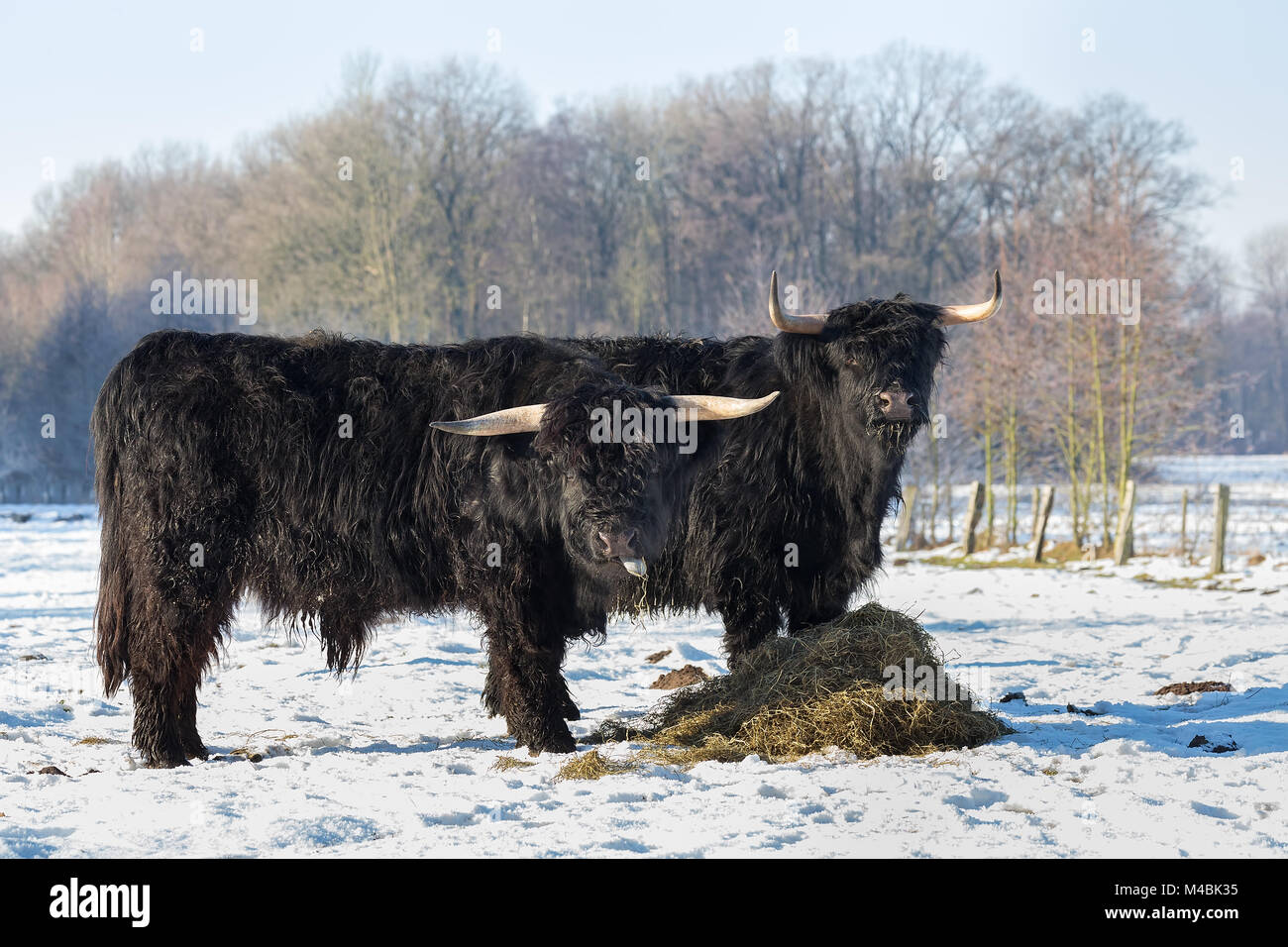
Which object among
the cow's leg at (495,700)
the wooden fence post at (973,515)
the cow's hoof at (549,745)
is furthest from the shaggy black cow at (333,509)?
the wooden fence post at (973,515)

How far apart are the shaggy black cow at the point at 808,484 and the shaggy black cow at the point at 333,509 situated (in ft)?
2.40

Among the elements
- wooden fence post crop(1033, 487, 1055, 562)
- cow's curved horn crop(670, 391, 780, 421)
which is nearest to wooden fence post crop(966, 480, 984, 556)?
wooden fence post crop(1033, 487, 1055, 562)

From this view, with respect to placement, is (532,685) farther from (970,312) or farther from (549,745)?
(970,312)

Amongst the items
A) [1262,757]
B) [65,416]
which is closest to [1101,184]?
[1262,757]

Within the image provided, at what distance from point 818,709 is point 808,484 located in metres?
1.44

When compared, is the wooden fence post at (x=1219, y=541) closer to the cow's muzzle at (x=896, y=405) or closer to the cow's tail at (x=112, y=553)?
the cow's muzzle at (x=896, y=405)

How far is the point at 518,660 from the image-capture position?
5.67 m

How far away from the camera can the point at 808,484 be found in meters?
6.51

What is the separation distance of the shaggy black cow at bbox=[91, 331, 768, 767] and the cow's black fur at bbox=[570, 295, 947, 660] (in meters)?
0.72

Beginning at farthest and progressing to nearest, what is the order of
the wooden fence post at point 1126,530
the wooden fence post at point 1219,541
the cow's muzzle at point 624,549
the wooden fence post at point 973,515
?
the wooden fence post at point 973,515 < the wooden fence post at point 1126,530 < the wooden fence post at point 1219,541 < the cow's muzzle at point 624,549

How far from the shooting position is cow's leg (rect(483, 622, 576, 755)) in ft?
18.3

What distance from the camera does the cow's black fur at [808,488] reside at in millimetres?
6395

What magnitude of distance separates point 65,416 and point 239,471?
33.0m

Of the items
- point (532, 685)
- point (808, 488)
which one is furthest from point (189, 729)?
point (808, 488)
